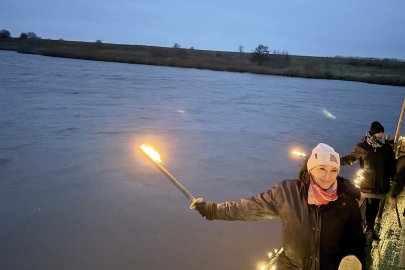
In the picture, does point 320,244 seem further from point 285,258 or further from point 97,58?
point 97,58

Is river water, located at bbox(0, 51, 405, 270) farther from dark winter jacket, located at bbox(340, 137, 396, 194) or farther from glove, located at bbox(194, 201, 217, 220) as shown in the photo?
glove, located at bbox(194, 201, 217, 220)

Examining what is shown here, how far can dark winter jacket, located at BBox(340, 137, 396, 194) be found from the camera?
508 centimetres

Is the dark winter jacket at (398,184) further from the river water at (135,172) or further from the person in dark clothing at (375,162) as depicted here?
the river water at (135,172)

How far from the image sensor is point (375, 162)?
5109 mm

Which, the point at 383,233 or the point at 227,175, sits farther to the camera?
the point at 227,175

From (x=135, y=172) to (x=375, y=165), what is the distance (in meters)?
8.07

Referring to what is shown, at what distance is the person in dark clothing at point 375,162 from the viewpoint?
5.06 metres

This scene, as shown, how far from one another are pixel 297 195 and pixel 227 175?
31.1ft

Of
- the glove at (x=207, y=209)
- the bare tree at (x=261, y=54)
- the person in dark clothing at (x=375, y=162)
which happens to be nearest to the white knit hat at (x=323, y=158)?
the glove at (x=207, y=209)

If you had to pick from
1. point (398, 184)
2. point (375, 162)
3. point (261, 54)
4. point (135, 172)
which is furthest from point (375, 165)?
point (261, 54)

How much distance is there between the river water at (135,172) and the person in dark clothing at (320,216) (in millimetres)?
4708

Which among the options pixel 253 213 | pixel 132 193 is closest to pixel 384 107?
pixel 132 193

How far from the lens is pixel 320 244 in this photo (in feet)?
8.19

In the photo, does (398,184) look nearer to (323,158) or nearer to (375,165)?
(375,165)
